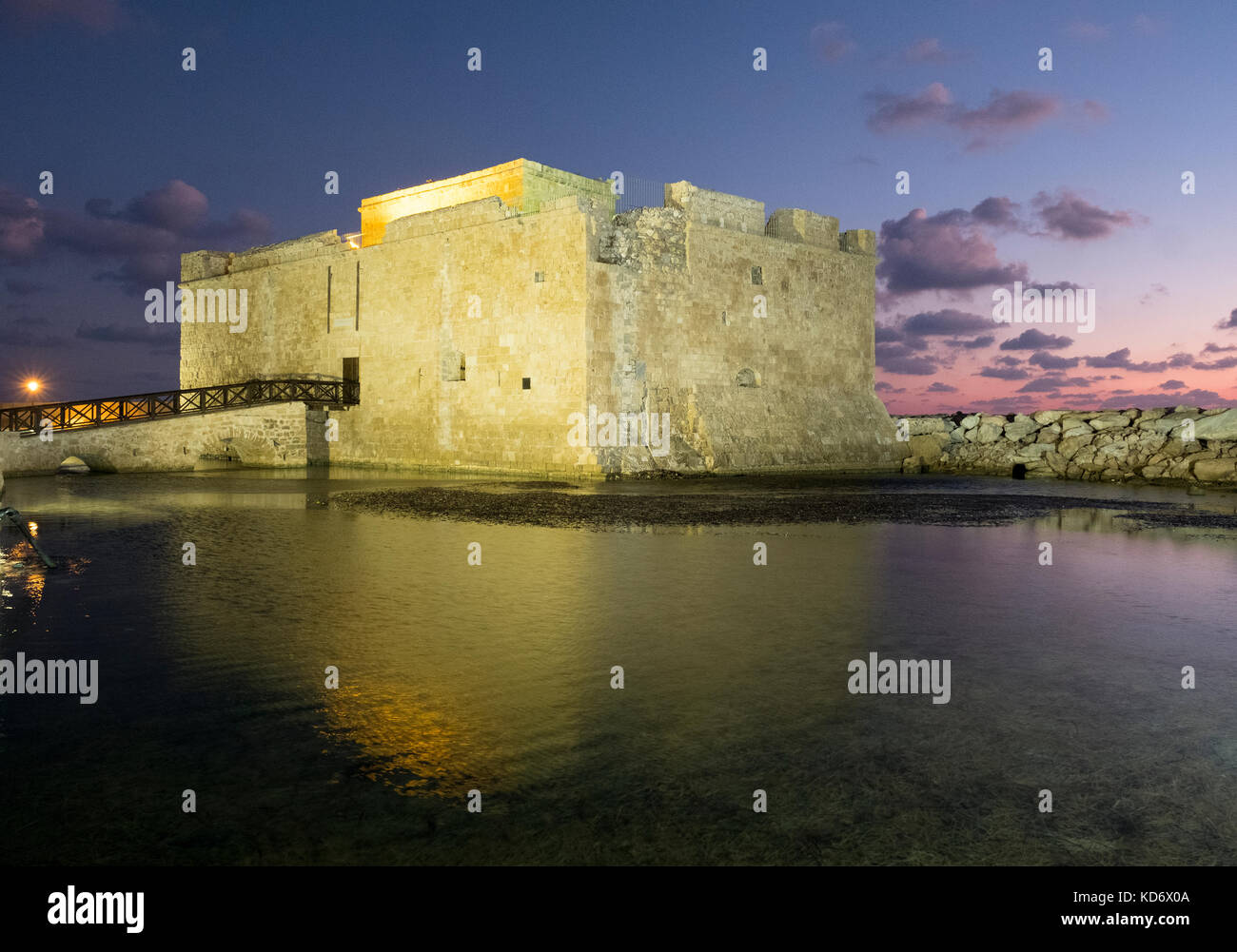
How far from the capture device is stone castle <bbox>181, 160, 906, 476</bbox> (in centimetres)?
2162

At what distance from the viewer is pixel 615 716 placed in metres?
3.56

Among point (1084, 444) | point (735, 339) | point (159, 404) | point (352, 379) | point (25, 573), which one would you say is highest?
point (735, 339)

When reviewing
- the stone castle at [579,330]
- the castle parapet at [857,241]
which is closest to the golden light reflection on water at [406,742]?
the stone castle at [579,330]

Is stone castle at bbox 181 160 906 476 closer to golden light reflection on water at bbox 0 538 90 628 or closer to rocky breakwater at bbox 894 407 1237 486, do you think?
rocky breakwater at bbox 894 407 1237 486

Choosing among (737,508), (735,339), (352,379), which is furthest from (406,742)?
(352,379)

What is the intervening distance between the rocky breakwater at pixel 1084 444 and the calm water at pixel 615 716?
1671cm

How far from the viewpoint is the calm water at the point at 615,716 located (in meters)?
2.52

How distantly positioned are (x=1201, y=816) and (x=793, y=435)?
23354mm

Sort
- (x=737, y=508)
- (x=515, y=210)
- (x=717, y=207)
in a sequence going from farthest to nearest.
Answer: (x=717, y=207), (x=515, y=210), (x=737, y=508)

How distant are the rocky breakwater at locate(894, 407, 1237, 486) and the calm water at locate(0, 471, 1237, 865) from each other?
1671cm

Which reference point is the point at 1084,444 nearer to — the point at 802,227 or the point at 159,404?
the point at 802,227

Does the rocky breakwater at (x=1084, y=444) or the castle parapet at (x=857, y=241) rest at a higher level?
the castle parapet at (x=857, y=241)

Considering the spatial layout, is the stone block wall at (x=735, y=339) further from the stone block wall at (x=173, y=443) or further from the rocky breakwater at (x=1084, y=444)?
the stone block wall at (x=173, y=443)

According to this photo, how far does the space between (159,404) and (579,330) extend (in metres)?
13.5
